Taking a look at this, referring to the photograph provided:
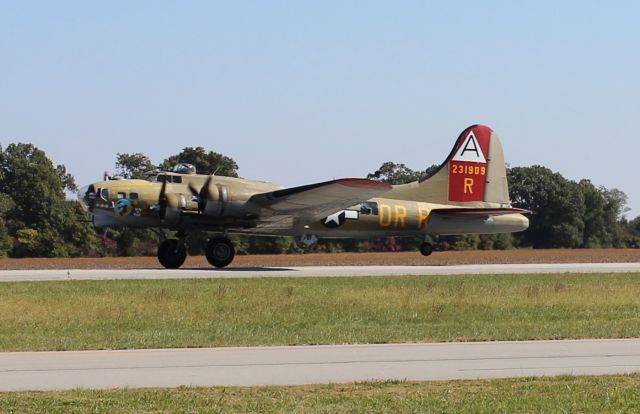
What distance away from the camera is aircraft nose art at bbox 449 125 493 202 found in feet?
158

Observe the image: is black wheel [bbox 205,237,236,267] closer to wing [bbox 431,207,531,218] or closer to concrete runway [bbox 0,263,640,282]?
concrete runway [bbox 0,263,640,282]

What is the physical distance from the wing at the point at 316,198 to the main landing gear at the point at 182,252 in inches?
81.4

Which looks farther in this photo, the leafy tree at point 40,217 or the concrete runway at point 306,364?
Answer: the leafy tree at point 40,217

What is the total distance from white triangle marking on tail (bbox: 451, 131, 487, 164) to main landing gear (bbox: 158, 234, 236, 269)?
42.9ft

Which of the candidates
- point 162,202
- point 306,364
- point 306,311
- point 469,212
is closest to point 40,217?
point 162,202

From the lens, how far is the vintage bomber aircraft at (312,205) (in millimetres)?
39719

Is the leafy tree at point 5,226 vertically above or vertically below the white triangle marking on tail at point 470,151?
below

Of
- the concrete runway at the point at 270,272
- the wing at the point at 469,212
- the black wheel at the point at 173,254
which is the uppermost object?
the wing at the point at 469,212

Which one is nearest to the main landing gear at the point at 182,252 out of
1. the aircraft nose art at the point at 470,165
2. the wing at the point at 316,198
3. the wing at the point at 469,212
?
the wing at the point at 316,198

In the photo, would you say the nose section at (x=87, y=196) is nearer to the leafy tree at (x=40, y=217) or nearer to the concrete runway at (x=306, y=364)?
the concrete runway at (x=306, y=364)

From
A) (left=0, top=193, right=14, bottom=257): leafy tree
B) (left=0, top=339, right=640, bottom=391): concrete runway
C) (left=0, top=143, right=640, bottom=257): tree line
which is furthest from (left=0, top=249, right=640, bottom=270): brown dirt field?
(left=0, top=339, right=640, bottom=391): concrete runway

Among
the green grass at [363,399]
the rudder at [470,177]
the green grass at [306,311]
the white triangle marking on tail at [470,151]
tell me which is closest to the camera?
the green grass at [363,399]

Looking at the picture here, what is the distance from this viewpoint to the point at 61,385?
1302 centimetres

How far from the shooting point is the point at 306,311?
24.9m
